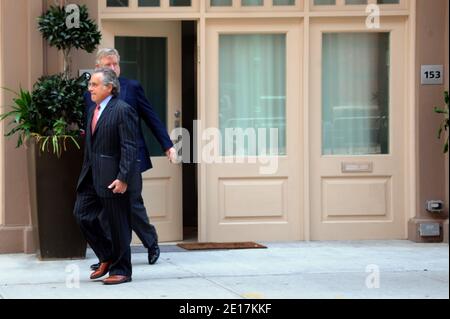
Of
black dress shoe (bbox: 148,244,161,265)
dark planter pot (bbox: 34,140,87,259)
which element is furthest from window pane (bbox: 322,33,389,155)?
dark planter pot (bbox: 34,140,87,259)

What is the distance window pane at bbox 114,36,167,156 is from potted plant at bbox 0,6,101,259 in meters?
1.10

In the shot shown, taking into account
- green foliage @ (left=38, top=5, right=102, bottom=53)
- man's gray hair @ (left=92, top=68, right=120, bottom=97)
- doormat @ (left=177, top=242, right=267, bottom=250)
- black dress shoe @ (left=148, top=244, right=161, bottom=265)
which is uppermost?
green foliage @ (left=38, top=5, right=102, bottom=53)

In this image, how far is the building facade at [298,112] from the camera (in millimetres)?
9789

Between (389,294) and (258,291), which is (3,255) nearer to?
(258,291)

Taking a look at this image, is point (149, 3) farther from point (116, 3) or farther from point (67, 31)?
point (67, 31)

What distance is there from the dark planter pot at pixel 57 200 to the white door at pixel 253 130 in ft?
5.36

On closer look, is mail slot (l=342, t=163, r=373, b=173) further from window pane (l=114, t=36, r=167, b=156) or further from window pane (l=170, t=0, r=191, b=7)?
window pane (l=170, t=0, r=191, b=7)

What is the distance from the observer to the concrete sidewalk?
23.9 feet

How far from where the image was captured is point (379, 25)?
9.96 metres

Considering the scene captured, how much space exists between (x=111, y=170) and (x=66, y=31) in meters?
1.93

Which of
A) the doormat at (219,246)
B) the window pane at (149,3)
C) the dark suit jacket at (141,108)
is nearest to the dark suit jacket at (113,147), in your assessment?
the dark suit jacket at (141,108)

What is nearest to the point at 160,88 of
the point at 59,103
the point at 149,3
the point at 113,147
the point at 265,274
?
the point at 149,3

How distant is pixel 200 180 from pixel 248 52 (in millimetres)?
1467

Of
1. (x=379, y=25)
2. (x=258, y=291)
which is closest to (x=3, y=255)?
(x=258, y=291)
